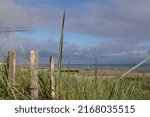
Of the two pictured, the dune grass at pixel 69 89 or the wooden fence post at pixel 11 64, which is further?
the wooden fence post at pixel 11 64

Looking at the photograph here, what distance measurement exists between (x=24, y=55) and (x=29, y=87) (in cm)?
161

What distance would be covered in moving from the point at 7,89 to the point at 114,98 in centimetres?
232

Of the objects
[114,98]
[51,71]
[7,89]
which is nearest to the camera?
[114,98]

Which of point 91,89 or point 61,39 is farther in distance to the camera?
point 91,89

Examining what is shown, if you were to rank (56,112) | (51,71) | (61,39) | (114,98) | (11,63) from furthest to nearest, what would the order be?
(11,63) < (51,71) < (114,98) < (56,112) < (61,39)

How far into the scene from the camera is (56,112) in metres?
5.95

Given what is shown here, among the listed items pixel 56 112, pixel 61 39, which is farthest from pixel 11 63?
pixel 61 39

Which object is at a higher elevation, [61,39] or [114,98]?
[61,39]

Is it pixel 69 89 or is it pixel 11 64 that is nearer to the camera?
pixel 69 89

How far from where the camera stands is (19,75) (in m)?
9.36

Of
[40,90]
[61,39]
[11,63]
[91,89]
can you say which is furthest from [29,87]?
[61,39]

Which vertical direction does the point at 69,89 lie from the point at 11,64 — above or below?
below

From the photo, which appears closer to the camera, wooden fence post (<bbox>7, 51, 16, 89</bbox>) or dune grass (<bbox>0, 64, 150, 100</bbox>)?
dune grass (<bbox>0, 64, 150, 100</bbox>)

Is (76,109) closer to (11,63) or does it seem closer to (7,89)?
(7,89)
